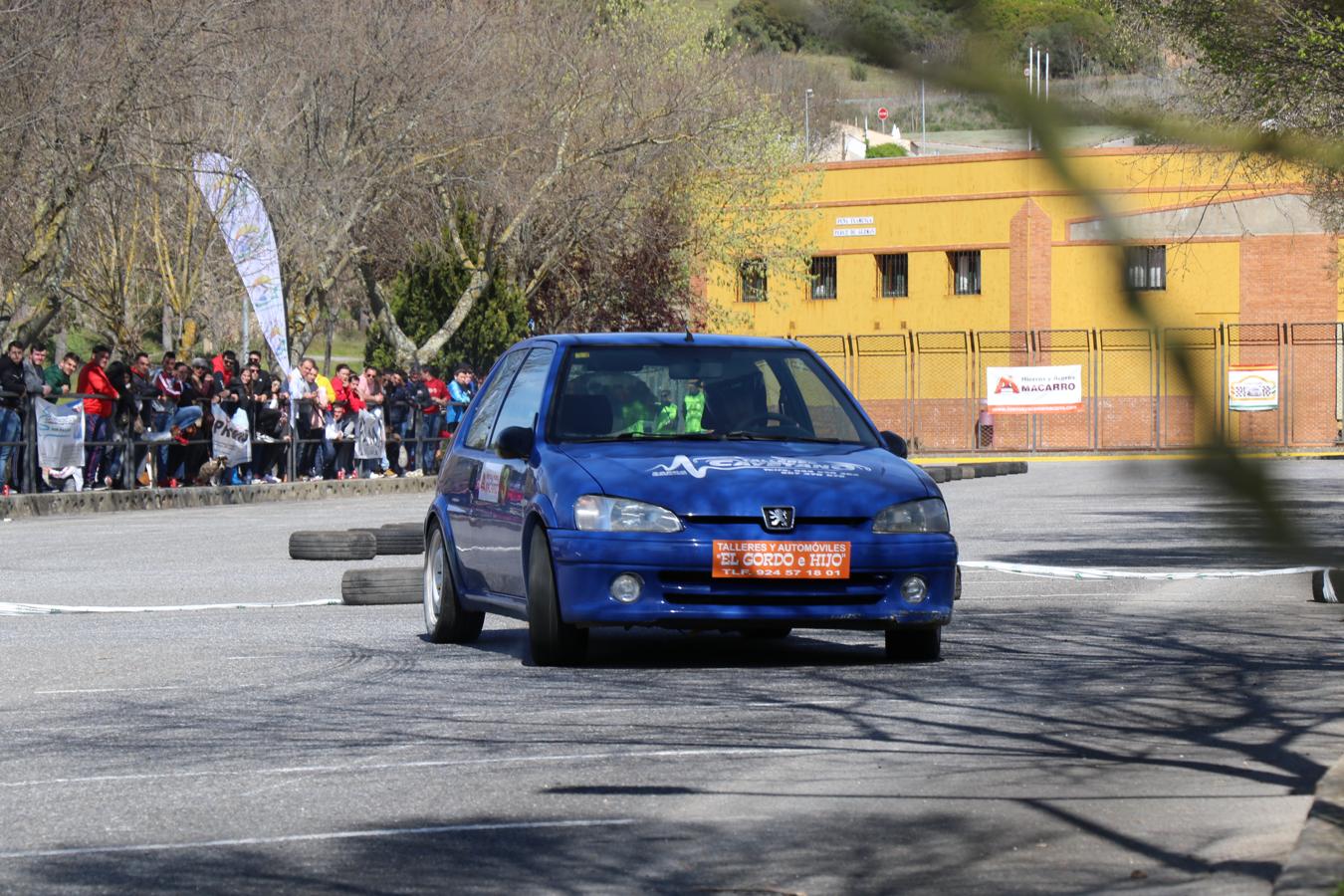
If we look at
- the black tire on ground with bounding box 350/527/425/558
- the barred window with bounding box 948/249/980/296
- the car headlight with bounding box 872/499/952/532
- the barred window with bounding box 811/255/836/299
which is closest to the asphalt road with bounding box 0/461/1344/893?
the car headlight with bounding box 872/499/952/532

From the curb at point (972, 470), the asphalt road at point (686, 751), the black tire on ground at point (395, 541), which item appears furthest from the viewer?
the curb at point (972, 470)

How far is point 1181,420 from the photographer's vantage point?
1.84m

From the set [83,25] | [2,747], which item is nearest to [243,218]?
[83,25]

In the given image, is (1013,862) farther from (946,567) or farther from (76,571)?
(76,571)

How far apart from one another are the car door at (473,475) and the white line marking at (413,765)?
12.0 ft

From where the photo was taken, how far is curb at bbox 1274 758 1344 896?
482cm

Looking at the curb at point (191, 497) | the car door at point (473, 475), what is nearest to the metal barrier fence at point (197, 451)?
the curb at point (191, 497)

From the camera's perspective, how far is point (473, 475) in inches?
458

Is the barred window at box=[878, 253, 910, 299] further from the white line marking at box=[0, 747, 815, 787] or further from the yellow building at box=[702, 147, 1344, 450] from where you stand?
the white line marking at box=[0, 747, 815, 787]

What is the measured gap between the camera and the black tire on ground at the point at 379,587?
Answer: 14.0 m

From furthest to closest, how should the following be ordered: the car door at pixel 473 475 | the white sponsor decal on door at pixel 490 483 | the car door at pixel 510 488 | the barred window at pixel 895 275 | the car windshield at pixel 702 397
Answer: the barred window at pixel 895 275 → the car door at pixel 473 475 → the white sponsor decal on door at pixel 490 483 → the car windshield at pixel 702 397 → the car door at pixel 510 488

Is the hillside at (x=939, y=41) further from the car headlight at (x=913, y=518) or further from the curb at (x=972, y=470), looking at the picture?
the curb at (x=972, y=470)

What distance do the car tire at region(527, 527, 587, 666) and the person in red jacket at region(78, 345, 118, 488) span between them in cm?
1745

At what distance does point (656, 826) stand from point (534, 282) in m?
41.0
